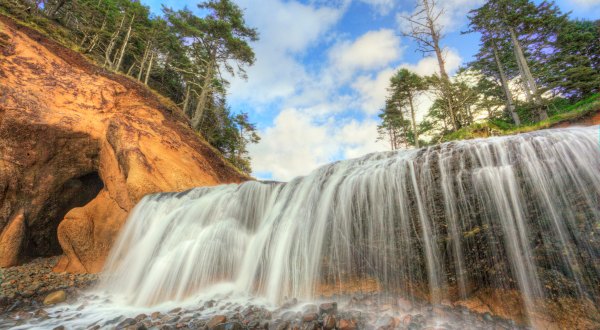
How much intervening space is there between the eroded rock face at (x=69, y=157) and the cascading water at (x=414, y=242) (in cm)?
309

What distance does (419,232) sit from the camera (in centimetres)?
372

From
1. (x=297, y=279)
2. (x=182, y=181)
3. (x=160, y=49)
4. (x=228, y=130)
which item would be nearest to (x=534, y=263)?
(x=297, y=279)

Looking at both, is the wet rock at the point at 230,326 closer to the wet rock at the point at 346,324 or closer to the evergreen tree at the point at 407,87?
the wet rock at the point at 346,324

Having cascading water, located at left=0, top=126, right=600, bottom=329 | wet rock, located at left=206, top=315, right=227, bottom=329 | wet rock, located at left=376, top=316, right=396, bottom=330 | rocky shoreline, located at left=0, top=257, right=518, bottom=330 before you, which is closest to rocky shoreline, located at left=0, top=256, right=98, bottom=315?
rocky shoreline, located at left=0, top=257, right=518, bottom=330

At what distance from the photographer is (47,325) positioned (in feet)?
12.4

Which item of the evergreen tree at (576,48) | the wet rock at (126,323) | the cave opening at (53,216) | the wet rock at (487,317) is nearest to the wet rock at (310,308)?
the wet rock at (487,317)

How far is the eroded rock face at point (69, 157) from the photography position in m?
7.73

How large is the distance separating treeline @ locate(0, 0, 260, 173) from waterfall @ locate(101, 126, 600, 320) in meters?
12.3

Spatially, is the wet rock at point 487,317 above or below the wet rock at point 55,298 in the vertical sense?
above

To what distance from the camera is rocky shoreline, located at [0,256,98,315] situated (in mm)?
5031

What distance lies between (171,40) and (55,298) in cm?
2226

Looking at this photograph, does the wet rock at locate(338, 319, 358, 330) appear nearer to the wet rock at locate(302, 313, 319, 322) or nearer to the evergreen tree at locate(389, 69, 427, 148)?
the wet rock at locate(302, 313, 319, 322)

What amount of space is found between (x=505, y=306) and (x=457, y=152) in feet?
7.10

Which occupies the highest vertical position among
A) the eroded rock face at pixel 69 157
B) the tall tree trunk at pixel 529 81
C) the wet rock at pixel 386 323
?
the tall tree trunk at pixel 529 81
